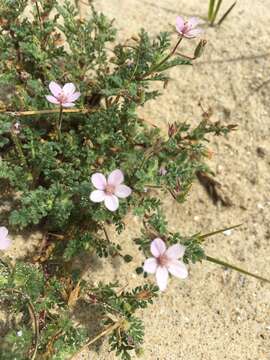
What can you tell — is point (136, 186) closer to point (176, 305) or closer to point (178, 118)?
point (176, 305)

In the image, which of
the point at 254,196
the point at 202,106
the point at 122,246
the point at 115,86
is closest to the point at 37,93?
the point at 115,86

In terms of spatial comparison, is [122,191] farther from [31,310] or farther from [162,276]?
[31,310]

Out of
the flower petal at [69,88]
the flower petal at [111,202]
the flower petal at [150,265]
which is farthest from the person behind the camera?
the flower petal at [69,88]

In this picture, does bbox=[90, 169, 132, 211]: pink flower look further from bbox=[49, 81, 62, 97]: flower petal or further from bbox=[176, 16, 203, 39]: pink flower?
bbox=[176, 16, 203, 39]: pink flower

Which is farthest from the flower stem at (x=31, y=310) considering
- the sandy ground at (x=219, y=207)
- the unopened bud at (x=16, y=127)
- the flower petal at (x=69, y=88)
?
the flower petal at (x=69, y=88)

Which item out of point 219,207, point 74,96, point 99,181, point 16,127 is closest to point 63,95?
point 74,96

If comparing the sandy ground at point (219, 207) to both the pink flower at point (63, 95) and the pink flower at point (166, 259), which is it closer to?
the pink flower at point (166, 259)

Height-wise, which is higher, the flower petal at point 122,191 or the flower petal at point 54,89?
the flower petal at point 54,89
